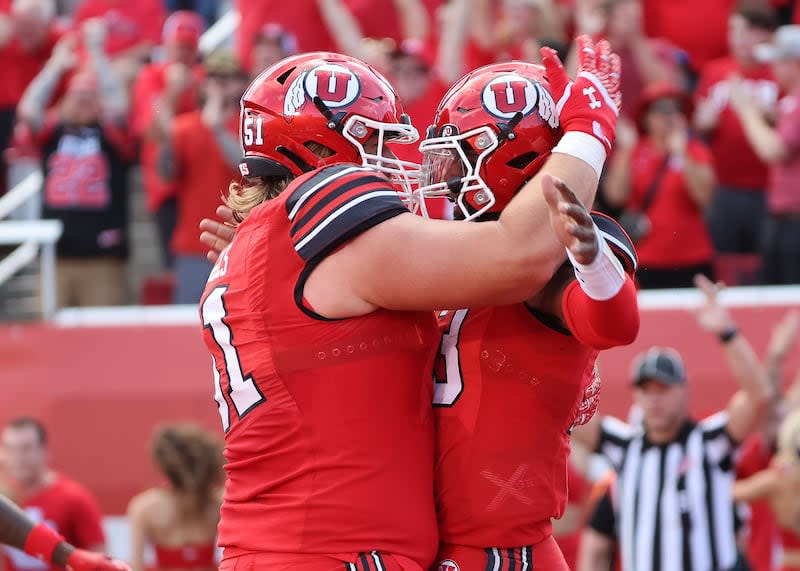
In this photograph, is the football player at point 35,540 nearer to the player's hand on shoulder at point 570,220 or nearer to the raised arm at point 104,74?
the player's hand on shoulder at point 570,220

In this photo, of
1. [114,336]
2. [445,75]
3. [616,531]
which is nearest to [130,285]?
[114,336]

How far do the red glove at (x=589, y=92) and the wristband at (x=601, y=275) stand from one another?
310 mm

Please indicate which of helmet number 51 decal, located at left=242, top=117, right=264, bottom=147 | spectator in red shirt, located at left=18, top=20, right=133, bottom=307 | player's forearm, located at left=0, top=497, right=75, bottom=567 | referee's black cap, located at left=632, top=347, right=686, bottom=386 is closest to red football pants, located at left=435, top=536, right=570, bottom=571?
helmet number 51 decal, located at left=242, top=117, right=264, bottom=147

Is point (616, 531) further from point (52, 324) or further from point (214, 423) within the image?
point (52, 324)

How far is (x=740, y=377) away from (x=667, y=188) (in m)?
1.78

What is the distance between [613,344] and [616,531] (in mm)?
3767

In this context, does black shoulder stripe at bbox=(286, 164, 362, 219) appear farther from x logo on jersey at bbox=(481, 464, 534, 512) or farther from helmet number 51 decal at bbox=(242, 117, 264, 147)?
x logo on jersey at bbox=(481, 464, 534, 512)

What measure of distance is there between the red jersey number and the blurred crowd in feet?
13.9

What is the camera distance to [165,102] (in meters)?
8.57

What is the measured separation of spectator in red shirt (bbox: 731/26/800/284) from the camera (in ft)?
25.5

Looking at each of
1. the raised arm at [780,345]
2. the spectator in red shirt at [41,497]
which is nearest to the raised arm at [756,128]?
the raised arm at [780,345]

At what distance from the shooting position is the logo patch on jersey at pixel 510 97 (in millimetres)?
3250

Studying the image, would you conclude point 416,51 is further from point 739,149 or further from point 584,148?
point 584,148

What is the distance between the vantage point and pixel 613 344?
9.80 feet
